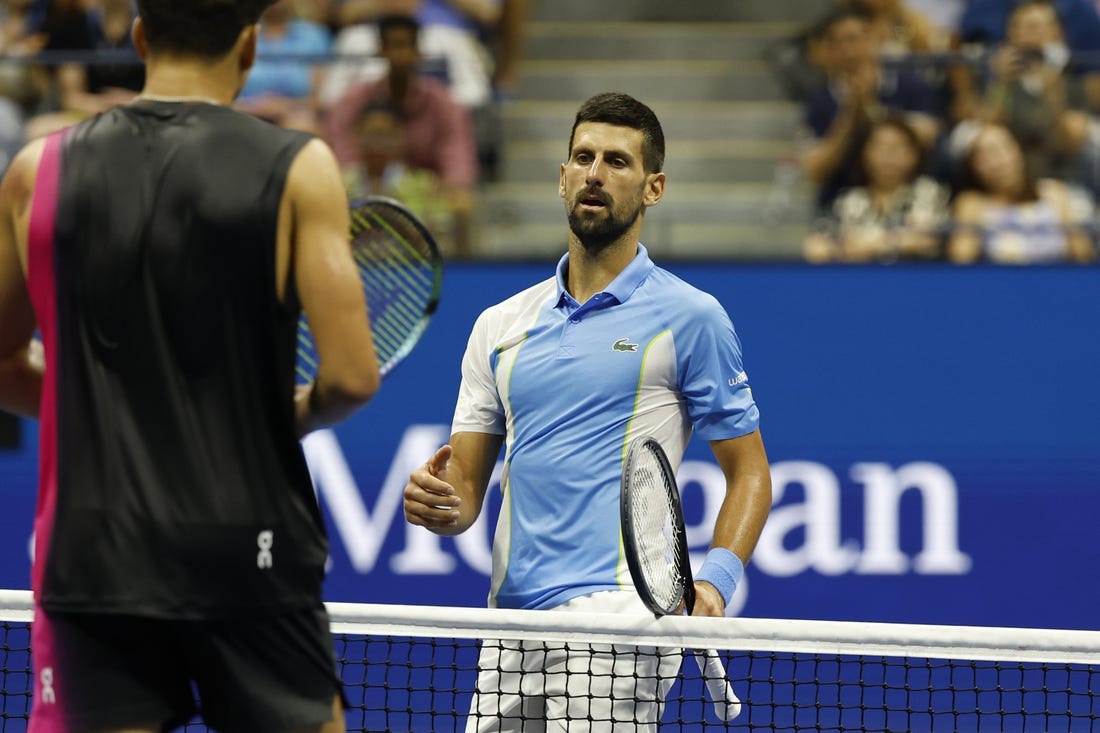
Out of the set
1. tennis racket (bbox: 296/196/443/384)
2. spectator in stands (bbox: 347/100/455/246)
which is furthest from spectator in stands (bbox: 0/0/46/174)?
tennis racket (bbox: 296/196/443/384)

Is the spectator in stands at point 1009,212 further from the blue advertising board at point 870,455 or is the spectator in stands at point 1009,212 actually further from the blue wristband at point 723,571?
the blue wristband at point 723,571

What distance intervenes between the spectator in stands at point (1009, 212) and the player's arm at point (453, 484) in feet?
12.8

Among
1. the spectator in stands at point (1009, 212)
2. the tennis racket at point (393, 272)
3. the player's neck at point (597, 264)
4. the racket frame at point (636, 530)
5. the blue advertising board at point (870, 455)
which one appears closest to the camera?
the racket frame at point (636, 530)

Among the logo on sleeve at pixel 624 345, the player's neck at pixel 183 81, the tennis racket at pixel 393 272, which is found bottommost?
the logo on sleeve at pixel 624 345

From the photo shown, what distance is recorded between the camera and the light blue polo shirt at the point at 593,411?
11.9ft

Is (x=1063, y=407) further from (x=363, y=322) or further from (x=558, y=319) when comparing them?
(x=363, y=322)

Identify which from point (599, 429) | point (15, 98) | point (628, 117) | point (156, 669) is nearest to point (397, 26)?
point (15, 98)

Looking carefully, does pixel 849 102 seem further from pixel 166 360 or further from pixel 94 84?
pixel 166 360

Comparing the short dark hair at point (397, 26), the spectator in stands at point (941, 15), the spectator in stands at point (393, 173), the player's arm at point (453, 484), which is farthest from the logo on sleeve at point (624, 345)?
the spectator in stands at point (941, 15)

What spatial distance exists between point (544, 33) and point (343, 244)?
6.85 meters

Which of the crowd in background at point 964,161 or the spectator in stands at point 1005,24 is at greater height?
the spectator in stands at point 1005,24

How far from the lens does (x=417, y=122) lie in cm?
756

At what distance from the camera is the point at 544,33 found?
9070 millimetres

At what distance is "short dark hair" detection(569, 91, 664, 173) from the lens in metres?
3.77
